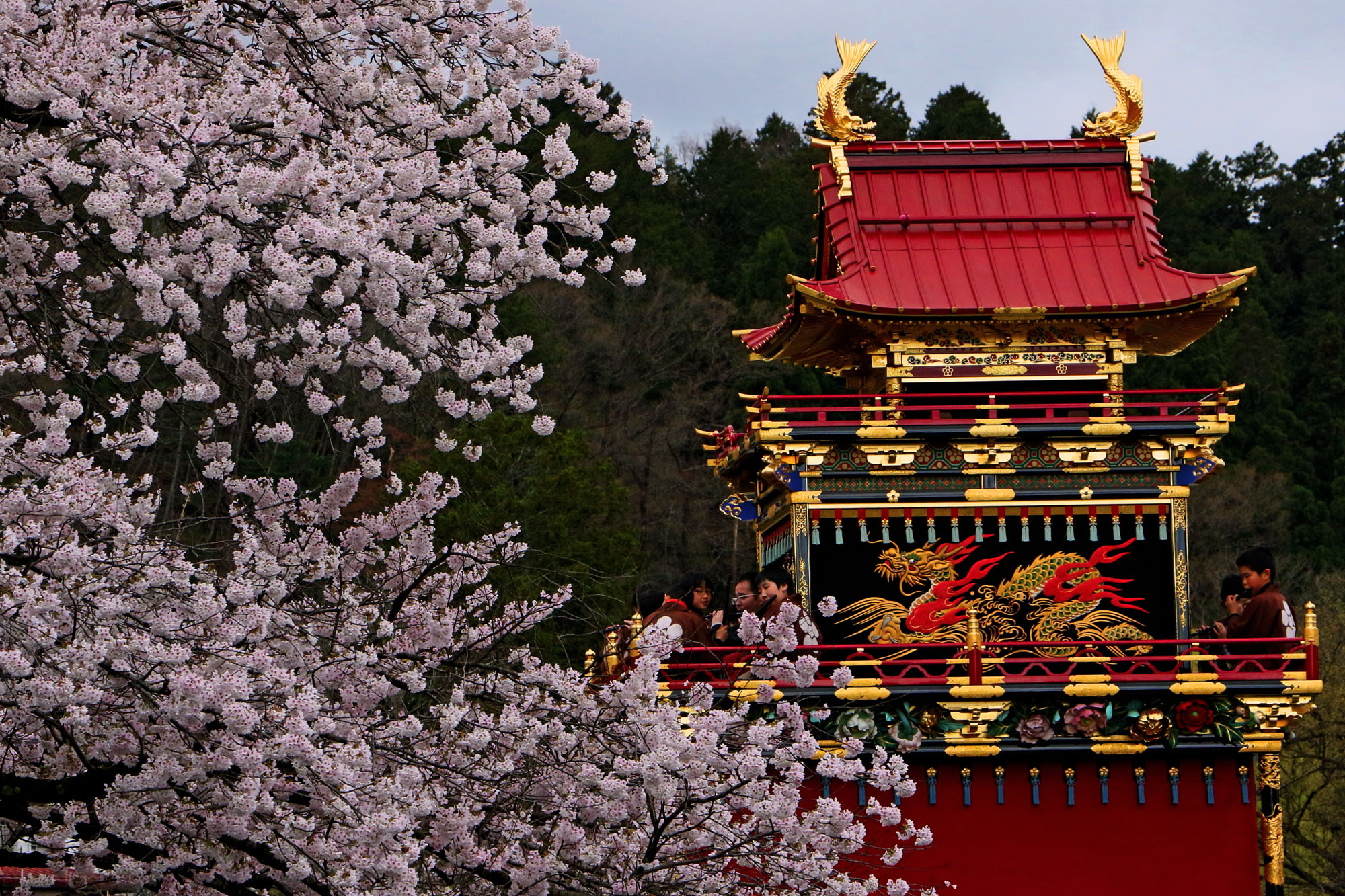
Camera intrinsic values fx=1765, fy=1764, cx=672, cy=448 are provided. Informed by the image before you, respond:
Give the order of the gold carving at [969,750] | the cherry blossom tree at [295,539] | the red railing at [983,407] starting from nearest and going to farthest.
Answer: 1. the cherry blossom tree at [295,539]
2. the gold carving at [969,750]
3. the red railing at [983,407]

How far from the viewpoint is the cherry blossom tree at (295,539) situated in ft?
22.1

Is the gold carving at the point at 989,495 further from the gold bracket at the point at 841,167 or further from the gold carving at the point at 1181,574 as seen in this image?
the gold bracket at the point at 841,167

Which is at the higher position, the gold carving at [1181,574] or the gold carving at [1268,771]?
the gold carving at [1181,574]

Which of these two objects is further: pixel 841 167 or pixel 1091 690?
pixel 841 167

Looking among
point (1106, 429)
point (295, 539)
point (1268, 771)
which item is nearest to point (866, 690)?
point (1106, 429)

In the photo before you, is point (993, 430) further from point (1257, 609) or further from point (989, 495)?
point (1257, 609)

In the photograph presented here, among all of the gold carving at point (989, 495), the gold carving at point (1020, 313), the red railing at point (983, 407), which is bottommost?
the gold carving at point (989, 495)

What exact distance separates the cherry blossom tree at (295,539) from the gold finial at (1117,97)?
513 inches

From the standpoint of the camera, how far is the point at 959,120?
1907 inches

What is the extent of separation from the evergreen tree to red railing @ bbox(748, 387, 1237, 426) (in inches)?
1106

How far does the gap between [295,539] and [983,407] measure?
10923 mm

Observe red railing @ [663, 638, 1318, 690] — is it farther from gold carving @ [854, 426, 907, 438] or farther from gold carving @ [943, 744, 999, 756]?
gold carving @ [854, 426, 907, 438]

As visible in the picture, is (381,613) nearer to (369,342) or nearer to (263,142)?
(369,342)

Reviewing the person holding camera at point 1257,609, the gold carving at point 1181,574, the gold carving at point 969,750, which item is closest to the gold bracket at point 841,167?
the gold carving at point 1181,574
